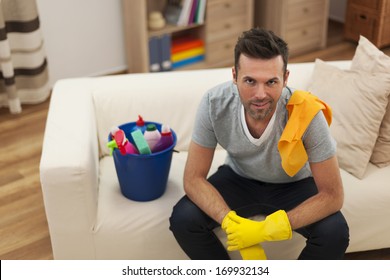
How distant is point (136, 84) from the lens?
2414 millimetres

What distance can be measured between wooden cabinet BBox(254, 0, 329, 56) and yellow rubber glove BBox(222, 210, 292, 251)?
2.45 m

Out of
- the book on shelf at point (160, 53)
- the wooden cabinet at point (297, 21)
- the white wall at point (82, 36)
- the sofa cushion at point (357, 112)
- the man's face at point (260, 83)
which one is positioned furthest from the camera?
the wooden cabinet at point (297, 21)

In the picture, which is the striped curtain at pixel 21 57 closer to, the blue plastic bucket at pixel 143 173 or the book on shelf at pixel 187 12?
the book on shelf at pixel 187 12

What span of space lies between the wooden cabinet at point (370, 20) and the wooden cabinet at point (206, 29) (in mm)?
800

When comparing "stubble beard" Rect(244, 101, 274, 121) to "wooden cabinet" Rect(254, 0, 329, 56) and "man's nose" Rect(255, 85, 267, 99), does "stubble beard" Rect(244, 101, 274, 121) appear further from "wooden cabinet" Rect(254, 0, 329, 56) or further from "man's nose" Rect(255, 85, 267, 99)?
"wooden cabinet" Rect(254, 0, 329, 56)

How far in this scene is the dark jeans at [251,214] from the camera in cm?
191

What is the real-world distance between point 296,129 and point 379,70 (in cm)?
60

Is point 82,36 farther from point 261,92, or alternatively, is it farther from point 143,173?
point 261,92

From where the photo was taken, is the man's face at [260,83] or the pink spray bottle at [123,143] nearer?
the man's face at [260,83]

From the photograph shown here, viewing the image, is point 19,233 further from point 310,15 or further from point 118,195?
point 310,15

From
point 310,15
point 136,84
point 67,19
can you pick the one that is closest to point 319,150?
point 136,84

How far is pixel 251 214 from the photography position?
2025 mm

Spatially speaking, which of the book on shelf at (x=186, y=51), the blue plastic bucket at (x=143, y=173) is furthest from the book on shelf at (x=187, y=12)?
the blue plastic bucket at (x=143, y=173)
